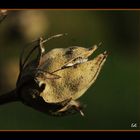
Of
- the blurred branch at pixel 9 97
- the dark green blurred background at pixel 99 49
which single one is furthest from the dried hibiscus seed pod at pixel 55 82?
the dark green blurred background at pixel 99 49

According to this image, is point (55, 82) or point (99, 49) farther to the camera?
point (99, 49)

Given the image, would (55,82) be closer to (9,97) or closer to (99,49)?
(9,97)

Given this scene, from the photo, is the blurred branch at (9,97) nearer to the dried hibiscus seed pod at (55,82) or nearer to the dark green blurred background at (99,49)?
the dried hibiscus seed pod at (55,82)

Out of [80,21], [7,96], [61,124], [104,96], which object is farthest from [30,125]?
[7,96]

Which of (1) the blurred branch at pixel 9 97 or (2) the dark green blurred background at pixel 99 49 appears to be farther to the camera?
(2) the dark green blurred background at pixel 99 49

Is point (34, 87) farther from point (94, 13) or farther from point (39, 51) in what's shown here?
point (94, 13)

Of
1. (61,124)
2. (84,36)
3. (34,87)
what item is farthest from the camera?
(84,36)

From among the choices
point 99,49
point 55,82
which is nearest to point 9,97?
point 55,82

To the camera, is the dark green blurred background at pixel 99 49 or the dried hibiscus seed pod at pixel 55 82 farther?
the dark green blurred background at pixel 99 49
